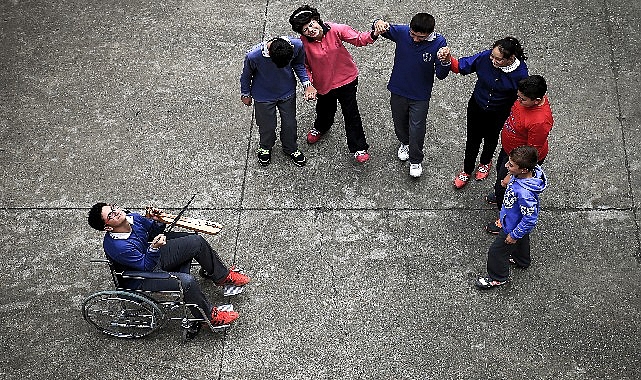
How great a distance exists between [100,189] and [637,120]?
4889 mm

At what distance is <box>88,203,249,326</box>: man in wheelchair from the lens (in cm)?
493

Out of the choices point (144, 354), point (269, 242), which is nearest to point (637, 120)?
point (269, 242)

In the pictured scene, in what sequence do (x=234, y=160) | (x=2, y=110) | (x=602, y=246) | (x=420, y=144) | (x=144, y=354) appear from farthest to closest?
(x=2, y=110) → (x=234, y=160) → (x=420, y=144) → (x=602, y=246) → (x=144, y=354)

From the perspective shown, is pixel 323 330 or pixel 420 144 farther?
pixel 420 144

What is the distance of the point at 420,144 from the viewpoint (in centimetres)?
627

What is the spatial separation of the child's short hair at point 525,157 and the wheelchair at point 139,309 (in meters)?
2.33

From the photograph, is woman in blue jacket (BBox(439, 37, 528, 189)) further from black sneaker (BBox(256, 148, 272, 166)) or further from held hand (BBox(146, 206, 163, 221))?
held hand (BBox(146, 206, 163, 221))

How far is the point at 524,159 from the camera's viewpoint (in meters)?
4.84

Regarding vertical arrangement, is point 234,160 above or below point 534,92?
below

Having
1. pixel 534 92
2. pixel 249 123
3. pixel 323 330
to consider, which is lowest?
pixel 323 330

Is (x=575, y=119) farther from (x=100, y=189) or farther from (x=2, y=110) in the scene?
(x=2, y=110)

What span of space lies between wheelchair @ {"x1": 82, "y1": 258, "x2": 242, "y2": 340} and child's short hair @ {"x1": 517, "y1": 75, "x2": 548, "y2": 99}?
2.59 m

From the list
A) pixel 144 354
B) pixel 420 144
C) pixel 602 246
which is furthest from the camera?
pixel 420 144

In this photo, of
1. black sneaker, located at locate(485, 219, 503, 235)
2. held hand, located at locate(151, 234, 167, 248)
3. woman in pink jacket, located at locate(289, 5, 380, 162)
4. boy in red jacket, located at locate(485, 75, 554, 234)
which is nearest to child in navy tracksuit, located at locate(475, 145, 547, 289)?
boy in red jacket, located at locate(485, 75, 554, 234)
